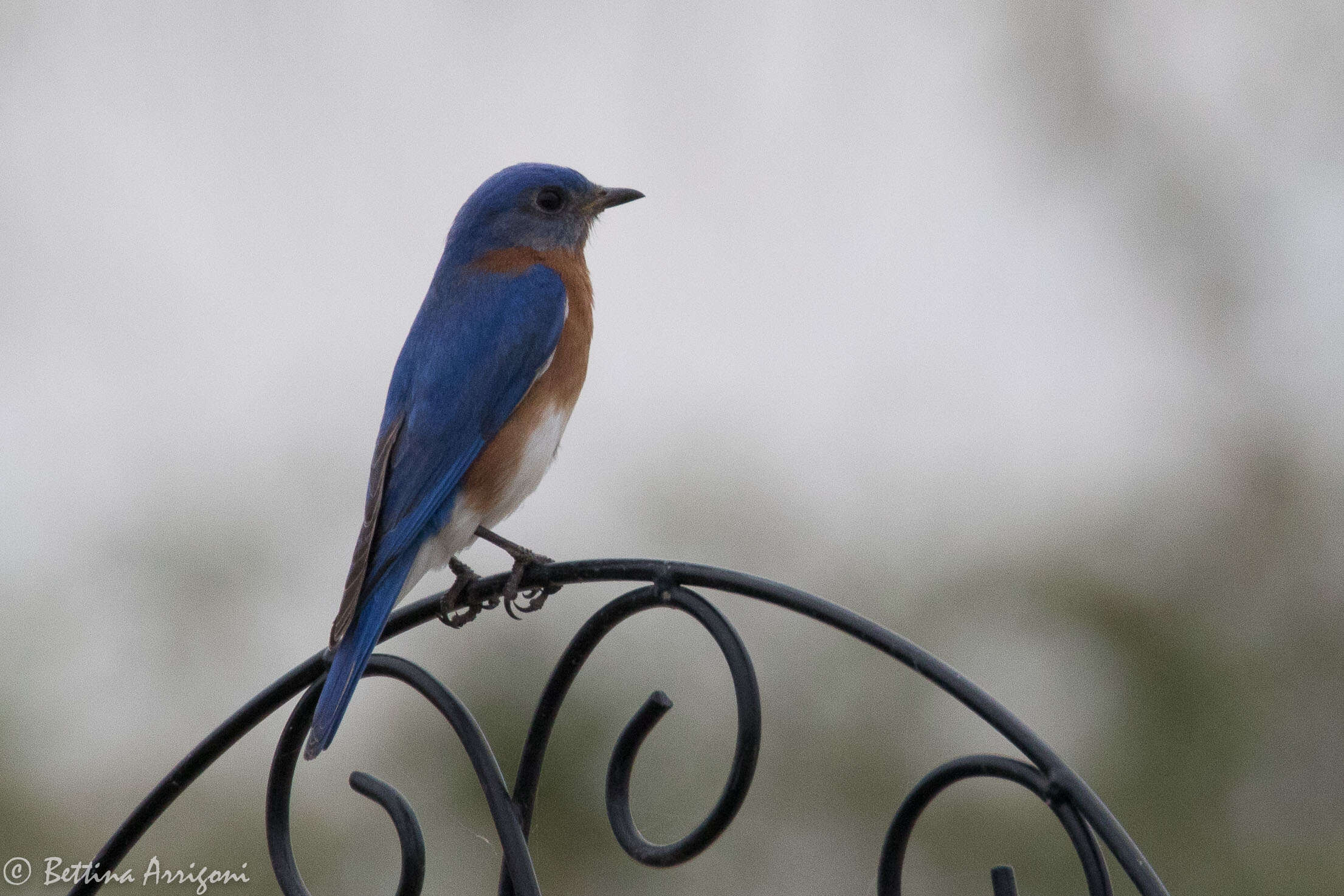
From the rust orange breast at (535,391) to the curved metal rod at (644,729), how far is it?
40.8 inches

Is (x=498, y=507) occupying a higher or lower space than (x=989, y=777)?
higher

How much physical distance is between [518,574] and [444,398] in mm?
721

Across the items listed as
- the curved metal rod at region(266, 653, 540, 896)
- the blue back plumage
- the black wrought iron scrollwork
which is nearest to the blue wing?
the blue back plumage

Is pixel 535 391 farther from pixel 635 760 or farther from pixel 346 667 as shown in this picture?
pixel 635 760

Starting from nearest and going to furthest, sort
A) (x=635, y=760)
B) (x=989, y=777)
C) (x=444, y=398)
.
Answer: (x=989, y=777) < (x=635, y=760) < (x=444, y=398)

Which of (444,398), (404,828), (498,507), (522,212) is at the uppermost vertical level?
(522,212)

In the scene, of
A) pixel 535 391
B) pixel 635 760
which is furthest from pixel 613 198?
pixel 635 760

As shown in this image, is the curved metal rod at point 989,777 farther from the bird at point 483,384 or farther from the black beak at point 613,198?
the black beak at point 613,198

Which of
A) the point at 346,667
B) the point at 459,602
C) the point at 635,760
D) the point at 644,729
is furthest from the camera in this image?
the point at 459,602

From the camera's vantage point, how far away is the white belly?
294 cm

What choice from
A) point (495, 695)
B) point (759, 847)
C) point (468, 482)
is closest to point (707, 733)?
point (759, 847)

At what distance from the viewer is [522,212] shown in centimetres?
354

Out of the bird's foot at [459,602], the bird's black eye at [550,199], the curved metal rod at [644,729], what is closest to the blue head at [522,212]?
the bird's black eye at [550,199]

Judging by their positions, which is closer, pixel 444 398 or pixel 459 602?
pixel 459 602
